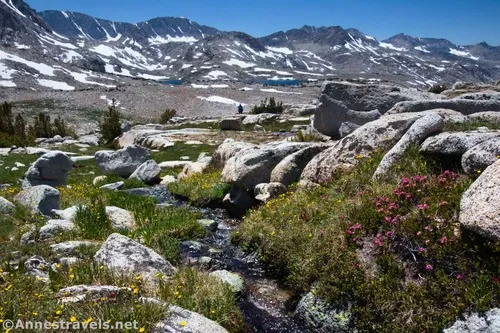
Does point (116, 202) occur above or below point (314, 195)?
below

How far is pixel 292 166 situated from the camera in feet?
52.3

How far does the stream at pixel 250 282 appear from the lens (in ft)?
27.4

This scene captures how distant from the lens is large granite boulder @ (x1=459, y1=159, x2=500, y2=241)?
7.09 meters

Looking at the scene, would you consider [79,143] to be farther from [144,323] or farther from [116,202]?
[144,323]

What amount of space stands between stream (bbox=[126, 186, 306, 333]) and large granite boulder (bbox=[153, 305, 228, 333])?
1648mm


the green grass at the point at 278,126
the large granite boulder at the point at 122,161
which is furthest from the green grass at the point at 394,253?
the green grass at the point at 278,126

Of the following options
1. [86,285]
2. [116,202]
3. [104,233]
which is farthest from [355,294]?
[116,202]

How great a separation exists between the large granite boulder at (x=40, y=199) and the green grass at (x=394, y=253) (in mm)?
7272

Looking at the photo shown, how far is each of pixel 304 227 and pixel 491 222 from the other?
4384 mm

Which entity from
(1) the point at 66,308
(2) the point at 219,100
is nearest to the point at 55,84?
(2) the point at 219,100

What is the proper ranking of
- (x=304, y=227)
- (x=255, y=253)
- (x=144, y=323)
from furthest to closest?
(x=255, y=253), (x=304, y=227), (x=144, y=323)

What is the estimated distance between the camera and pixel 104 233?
11.7 meters

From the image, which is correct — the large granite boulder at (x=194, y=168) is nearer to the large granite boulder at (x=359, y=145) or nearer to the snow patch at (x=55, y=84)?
the large granite boulder at (x=359, y=145)

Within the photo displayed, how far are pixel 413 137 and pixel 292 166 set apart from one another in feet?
Answer: 17.7
